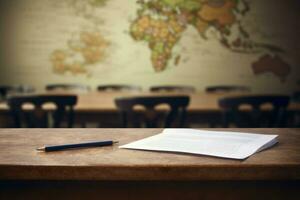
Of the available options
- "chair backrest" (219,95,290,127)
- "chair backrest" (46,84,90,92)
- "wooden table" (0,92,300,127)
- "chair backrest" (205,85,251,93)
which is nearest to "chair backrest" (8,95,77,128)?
"wooden table" (0,92,300,127)

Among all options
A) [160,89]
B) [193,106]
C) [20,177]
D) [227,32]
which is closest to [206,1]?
[227,32]

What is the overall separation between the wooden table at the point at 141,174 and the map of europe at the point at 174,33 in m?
4.08

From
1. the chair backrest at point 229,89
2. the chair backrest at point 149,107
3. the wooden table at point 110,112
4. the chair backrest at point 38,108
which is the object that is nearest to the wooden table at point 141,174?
the chair backrest at point 149,107

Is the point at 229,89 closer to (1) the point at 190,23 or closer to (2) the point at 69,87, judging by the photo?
(1) the point at 190,23

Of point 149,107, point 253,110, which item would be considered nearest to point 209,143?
point 149,107

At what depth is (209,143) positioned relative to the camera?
0.90 metres

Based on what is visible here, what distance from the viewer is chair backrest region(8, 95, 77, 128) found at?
7.16ft

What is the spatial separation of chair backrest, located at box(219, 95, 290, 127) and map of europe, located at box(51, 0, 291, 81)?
2687mm

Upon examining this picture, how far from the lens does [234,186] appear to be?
811 millimetres

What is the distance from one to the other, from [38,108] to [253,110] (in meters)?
1.27

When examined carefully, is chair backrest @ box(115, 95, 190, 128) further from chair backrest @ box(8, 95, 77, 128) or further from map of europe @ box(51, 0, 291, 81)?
map of europe @ box(51, 0, 291, 81)

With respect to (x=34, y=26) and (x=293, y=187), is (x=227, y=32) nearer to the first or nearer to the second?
(x=34, y=26)

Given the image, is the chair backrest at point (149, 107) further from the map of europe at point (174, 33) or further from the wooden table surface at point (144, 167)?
the map of europe at point (174, 33)

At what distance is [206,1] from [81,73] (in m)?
1.88
